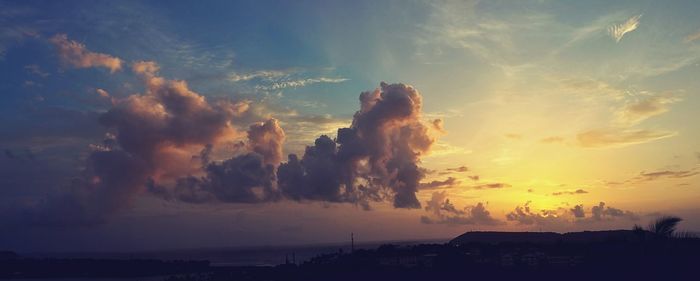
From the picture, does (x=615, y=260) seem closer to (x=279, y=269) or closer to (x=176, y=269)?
(x=279, y=269)

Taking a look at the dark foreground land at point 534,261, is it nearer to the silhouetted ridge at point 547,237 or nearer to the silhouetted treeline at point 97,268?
the silhouetted ridge at point 547,237

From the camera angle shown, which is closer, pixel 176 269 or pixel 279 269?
pixel 279 269

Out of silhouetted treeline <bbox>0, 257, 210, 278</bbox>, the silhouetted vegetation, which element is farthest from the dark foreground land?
silhouetted treeline <bbox>0, 257, 210, 278</bbox>

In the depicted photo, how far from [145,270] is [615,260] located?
152351mm

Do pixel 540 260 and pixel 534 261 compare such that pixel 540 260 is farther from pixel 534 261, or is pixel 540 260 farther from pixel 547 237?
pixel 547 237

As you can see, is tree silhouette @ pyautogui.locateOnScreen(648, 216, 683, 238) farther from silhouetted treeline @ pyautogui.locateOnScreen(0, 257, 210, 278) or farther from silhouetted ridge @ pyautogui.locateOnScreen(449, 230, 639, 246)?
silhouetted treeline @ pyautogui.locateOnScreen(0, 257, 210, 278)

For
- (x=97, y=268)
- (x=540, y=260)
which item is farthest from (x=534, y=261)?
(x=97, y=268)

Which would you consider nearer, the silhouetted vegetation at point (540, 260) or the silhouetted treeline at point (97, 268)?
the silhouetted vegetation at point (540, 260)

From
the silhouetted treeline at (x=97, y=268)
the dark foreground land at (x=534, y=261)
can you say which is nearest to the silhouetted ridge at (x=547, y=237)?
the dark foreground land at (x=534, y=261)

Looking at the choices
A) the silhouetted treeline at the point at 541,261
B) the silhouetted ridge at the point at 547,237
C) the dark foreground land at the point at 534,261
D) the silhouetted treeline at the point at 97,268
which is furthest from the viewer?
the silhouetted treeline at the point at 97,268

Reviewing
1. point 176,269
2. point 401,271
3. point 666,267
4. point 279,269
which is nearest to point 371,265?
point 401,271

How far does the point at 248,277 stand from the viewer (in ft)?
331

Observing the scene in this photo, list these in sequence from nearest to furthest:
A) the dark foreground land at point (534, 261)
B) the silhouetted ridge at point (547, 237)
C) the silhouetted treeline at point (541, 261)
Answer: the silhouetted treeline at point (541, 261) → the dark foreground land at point (534, 261) → the silhouetted ridge at point (547, 237)

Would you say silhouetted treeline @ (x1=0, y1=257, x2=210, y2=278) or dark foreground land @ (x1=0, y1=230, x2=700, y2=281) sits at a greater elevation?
dark foreground land @ (x1=0, y1=230, x2=700, y2=281)
